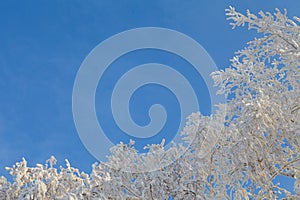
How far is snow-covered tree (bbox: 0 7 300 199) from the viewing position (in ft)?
22.2

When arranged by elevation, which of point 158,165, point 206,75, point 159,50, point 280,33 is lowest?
point 158,165

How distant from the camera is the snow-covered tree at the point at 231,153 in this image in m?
6.78

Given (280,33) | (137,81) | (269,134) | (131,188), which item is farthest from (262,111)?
(137,81)

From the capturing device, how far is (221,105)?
7957mm

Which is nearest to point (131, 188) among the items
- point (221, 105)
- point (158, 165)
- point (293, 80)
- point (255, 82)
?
point (158, 165)

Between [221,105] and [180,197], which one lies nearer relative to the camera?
[180,197]

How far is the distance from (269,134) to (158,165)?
2.26 meters

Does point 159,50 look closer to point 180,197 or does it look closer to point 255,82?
point 255,82

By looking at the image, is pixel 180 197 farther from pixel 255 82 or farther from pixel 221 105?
pixel 255 82

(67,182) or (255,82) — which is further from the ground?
(255,82)

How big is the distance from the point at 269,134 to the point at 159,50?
13.2 ft

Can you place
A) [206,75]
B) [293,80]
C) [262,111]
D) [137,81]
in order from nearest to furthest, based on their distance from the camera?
[262,111] → [293,80] → [206,75] → [137,81]

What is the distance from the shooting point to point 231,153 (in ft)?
23.5

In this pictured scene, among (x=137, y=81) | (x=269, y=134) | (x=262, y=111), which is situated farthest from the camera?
(x=137, y=81)
